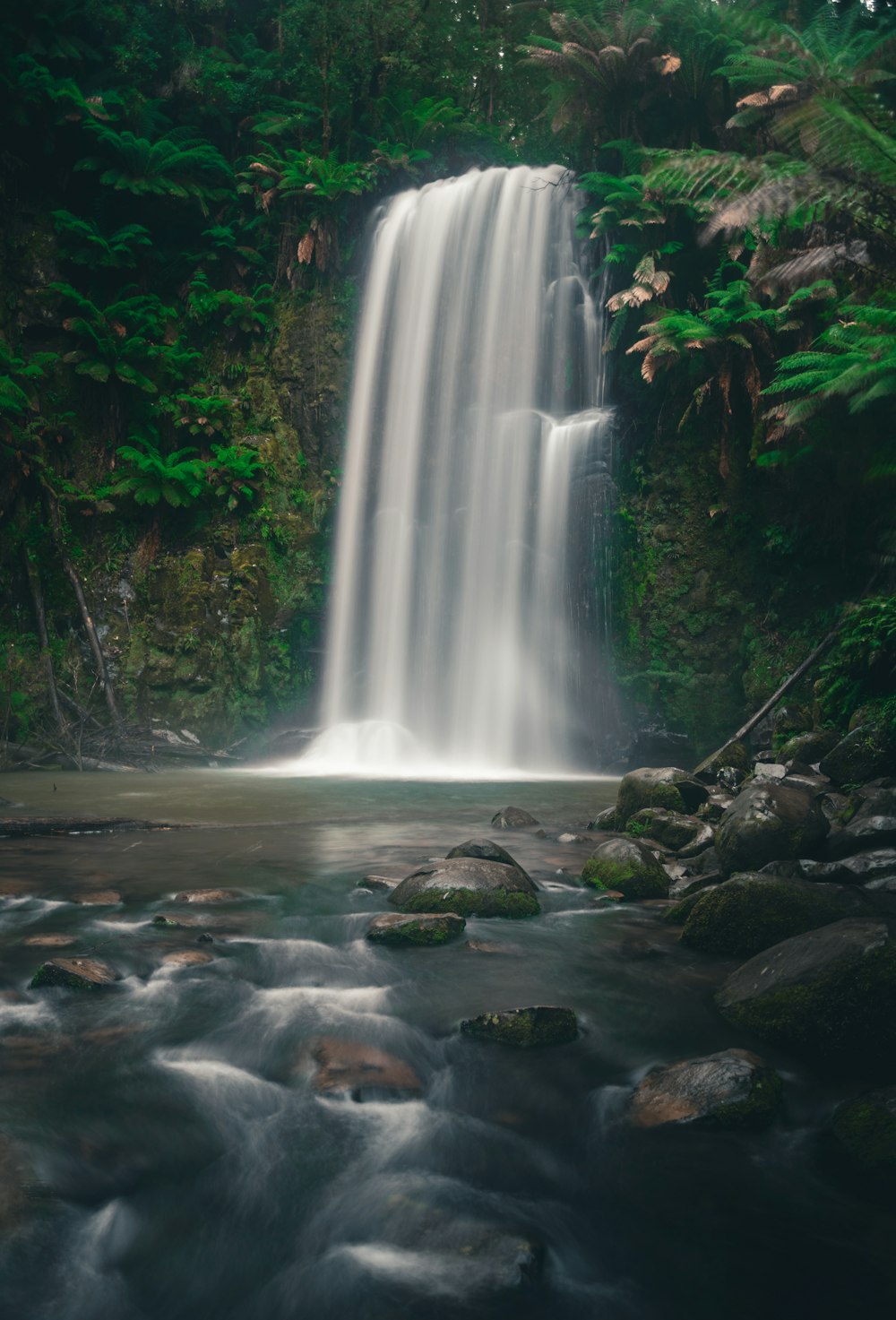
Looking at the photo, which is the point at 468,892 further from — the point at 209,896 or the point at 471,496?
the point at 471,496

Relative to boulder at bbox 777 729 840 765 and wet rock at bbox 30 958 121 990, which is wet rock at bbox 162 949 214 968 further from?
boulder at bbox 777 729 840 765

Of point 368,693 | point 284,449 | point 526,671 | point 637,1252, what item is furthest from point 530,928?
point 284,449

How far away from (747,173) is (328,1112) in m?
5.66

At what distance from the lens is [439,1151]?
8.75ft

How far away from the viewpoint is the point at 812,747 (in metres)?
7.60

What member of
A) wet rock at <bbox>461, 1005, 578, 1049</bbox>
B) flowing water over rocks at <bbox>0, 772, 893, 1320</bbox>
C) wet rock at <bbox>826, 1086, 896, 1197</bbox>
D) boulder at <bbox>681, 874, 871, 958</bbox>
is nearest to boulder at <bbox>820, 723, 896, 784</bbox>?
boulder at <bbox>681, 874, 871, 958</bbox>

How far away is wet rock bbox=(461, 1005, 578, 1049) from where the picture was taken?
10.8 feet

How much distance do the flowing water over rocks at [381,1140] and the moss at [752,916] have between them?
14cm

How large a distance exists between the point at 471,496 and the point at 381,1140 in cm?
1419

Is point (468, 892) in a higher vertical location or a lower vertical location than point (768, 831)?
lower

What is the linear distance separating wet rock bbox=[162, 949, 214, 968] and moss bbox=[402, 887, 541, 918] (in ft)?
4.09

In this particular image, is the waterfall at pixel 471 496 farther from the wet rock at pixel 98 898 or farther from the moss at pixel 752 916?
the moss at pixel 752 916

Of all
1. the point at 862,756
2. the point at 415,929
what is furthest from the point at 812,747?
the point at 415,929

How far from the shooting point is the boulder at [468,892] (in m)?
4.82
